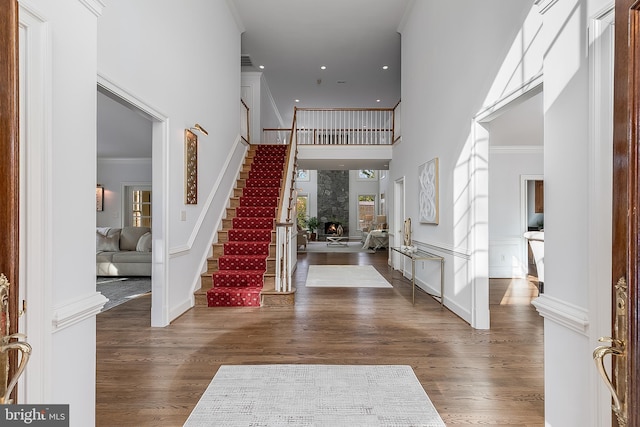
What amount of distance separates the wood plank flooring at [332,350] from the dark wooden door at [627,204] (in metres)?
1.34

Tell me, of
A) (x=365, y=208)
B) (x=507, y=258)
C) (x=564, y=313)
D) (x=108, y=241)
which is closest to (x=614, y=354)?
(x=564, y=313)

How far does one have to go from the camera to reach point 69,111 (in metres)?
1.55

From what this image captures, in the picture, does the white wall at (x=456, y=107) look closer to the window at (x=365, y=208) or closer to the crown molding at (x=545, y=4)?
the crown molding at (x=545, y=4)

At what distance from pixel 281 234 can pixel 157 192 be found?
170cm

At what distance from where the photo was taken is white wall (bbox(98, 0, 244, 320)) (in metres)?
2.99

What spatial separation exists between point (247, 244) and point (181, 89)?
2.36 m

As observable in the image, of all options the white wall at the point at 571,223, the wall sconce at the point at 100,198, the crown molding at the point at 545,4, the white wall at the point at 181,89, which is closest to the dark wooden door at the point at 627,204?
the white wall at the point at 571,223

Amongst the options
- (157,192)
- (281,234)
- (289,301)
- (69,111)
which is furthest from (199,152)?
(69,111)

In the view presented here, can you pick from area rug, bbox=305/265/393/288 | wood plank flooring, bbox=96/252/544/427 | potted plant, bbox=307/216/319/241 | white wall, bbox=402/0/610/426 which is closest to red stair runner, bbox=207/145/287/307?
wood plank flooring, bbox=96/252/544/427

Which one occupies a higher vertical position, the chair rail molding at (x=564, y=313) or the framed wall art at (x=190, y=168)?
the framed wall art at (x=190, y=168)

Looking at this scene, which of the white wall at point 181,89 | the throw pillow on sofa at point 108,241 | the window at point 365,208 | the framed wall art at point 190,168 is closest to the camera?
the white wall at point 181,89

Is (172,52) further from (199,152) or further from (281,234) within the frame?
(281,234)

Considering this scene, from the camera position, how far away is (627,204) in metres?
0.91

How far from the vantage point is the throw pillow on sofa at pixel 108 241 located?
22.1 feet
